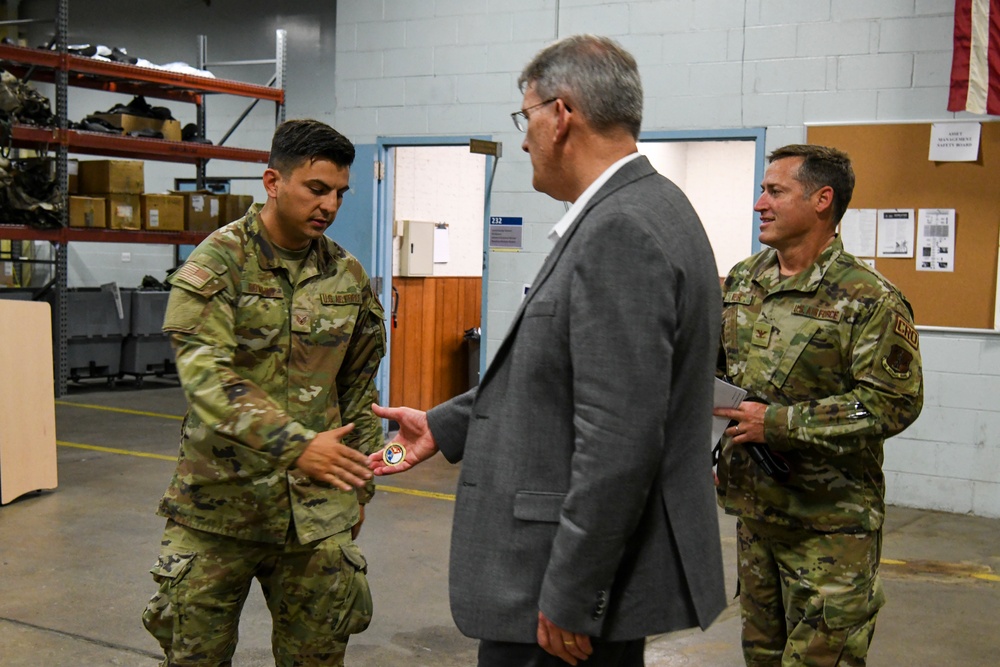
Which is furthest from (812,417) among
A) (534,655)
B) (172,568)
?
(172,568)

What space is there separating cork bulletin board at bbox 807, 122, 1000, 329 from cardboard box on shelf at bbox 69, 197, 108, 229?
6759 mm

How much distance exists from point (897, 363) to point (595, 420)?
139 cm

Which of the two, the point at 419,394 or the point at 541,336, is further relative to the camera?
the point at 419,394

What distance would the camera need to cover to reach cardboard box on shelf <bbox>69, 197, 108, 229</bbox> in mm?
9859

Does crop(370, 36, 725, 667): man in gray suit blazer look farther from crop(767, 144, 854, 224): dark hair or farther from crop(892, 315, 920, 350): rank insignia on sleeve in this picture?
crop(767, 144, 854, 224): dark hair

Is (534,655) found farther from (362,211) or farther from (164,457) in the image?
(362,211)

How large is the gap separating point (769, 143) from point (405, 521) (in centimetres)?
347

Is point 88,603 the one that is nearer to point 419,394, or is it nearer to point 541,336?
point 541,336

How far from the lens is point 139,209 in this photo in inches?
409

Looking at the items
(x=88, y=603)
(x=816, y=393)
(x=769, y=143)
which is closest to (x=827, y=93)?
(x=769, y=143)

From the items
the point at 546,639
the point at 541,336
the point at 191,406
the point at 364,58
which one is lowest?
the point at 546,639

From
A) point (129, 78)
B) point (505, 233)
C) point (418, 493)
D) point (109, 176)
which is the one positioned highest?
point (129, 78)

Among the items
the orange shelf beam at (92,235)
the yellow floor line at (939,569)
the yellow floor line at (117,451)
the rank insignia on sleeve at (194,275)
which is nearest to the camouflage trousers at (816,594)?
the rank insignia on sleeve at (194,275)

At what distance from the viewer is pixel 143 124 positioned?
10.6 m
